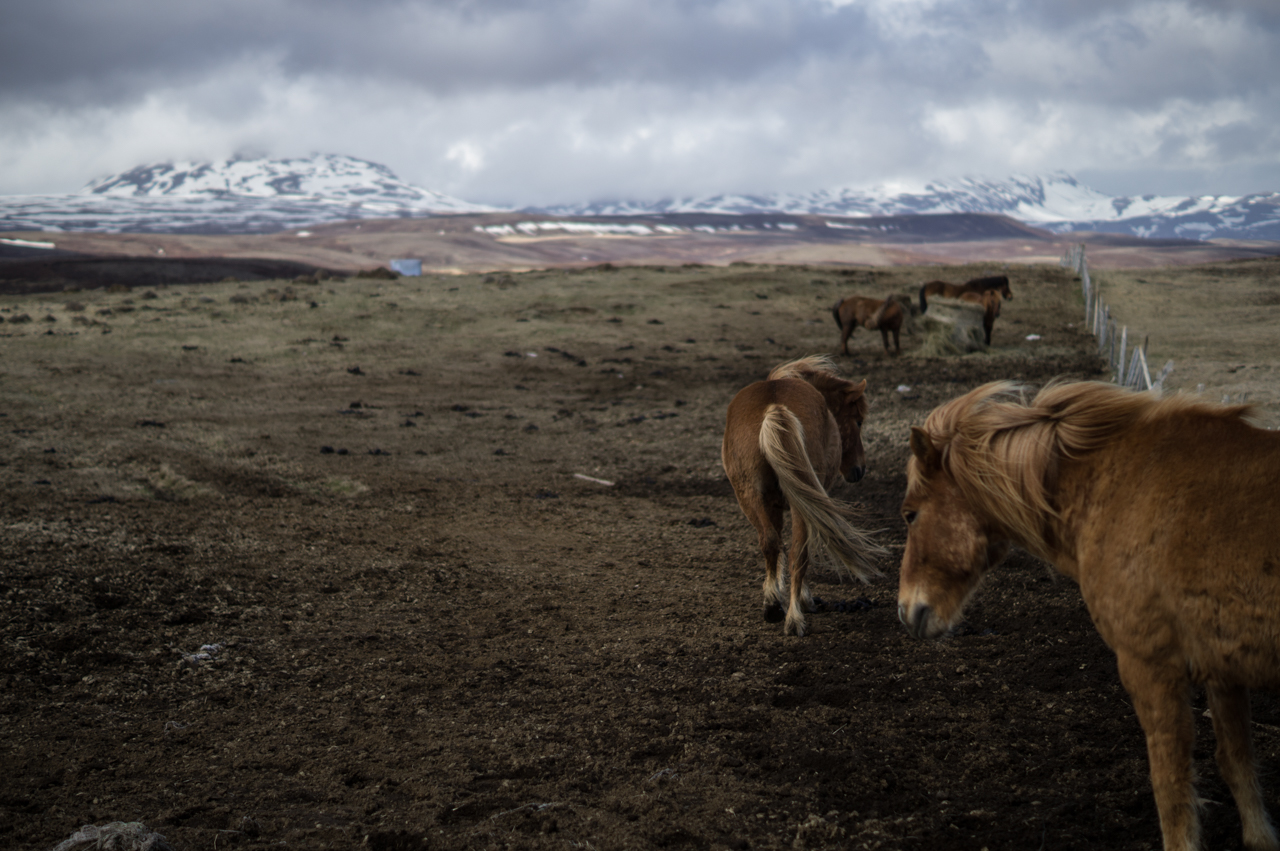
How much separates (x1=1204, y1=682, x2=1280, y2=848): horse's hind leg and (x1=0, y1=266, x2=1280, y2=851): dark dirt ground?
0.46 feet

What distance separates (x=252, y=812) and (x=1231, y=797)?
12.7 ft

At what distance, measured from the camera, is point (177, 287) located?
2714 centimetres

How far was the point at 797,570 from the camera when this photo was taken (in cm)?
521

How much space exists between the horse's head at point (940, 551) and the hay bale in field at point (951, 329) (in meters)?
15.1

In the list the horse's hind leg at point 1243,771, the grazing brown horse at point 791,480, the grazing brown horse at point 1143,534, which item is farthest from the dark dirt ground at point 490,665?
the grazing brown horse at point 1143,534

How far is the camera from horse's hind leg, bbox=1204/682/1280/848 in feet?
8.89

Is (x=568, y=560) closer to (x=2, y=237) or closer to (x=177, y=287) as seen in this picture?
(x=177, y=287)

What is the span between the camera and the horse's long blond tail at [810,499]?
16.4 feet

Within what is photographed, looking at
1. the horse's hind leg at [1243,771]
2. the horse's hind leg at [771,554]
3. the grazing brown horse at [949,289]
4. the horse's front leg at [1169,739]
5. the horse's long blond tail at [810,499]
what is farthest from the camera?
the grazing brown horse at [949,289]

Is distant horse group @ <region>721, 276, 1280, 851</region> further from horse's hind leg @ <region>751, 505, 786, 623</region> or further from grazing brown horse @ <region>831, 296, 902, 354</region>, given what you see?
grazing brown horse @ <region>831, 296, 902, 354</region>

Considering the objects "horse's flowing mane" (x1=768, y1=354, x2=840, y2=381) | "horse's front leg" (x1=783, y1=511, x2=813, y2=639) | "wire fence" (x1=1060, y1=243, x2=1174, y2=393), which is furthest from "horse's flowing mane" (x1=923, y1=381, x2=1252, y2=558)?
"horse's flowing mane" (x1=768, y1=354, x2=840, y2=381)

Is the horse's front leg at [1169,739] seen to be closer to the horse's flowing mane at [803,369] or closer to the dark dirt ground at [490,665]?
the dark dirt ground at [490,665]

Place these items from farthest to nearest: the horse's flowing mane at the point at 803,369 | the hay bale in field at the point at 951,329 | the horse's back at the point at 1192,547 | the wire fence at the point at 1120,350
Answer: the hay bale in field at the point at 951,329
the wire fence at the point at 1120,350
the horse's flowing mane at the point at 803,369
the horse's back at the point at 1192,547

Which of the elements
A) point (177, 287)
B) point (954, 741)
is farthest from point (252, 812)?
point (177, 287)
